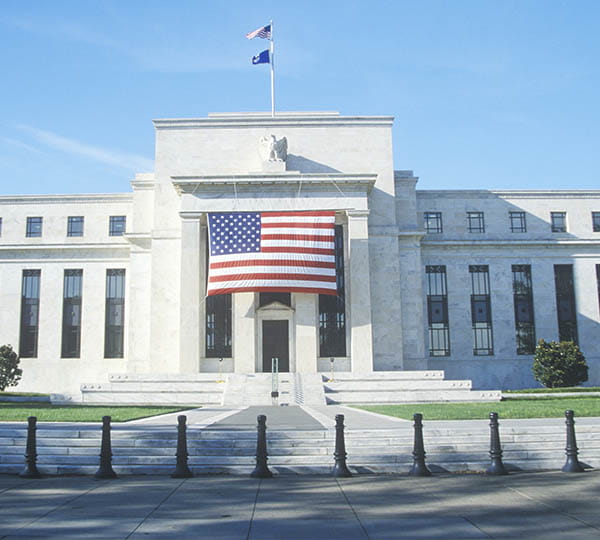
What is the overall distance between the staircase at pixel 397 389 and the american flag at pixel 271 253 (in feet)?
18.9

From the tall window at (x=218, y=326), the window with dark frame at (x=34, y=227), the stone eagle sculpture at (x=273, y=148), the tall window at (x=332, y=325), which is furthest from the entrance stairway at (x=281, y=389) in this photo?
the window with dark frame at (x=34, y=227)

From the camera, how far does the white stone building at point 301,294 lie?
134ft

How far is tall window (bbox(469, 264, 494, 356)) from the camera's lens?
154 feet

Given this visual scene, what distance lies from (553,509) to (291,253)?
97.5ft

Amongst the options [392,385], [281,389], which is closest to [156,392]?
[281,389]

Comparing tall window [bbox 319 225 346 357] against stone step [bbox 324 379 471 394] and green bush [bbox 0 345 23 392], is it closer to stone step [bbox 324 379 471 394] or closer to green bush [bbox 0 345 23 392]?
stone step [bbox 324 379 471 394]

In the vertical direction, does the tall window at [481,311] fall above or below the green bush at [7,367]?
above

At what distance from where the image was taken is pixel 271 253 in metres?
38.9

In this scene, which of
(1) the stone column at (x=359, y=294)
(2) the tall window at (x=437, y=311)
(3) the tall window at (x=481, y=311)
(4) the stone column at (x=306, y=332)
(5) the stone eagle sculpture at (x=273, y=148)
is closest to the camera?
(1) the stone column at (x=359, y=294)

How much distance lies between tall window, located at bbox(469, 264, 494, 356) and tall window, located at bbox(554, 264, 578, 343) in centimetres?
505

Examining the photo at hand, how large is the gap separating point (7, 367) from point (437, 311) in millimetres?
28955

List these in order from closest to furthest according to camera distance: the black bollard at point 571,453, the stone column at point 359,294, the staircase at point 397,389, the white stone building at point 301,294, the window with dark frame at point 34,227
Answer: the black bollard at point 571,453 → the staircase at point 397,389 → the stone column at point 359,294 → the white stone building at point 301,294 → the window with dark frame at point 34,227

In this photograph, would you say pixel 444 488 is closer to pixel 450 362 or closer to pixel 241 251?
pixel 241 251

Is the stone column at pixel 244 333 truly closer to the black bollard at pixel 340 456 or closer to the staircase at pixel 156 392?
the staircase at pixel 156 392
